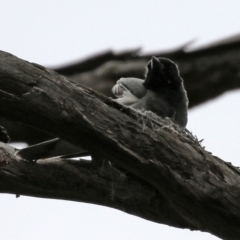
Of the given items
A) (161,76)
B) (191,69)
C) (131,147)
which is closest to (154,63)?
(161,76)

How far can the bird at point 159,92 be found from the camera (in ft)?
14.4

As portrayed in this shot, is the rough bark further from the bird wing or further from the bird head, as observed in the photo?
the bird head

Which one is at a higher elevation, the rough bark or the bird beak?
the bird beak

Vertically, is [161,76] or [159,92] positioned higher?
[161,76]

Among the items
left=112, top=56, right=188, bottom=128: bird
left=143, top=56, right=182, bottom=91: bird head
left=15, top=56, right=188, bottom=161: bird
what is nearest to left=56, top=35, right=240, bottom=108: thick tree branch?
left=15, top=56, right=188, bottom=161: bird

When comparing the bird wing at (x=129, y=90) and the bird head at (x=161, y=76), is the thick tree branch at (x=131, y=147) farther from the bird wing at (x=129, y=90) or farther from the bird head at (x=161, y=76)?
the bird head at (x=161, y=76)

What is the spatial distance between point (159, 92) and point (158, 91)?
12 mm

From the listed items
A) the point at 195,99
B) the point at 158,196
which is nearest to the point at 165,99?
the point at 195,99

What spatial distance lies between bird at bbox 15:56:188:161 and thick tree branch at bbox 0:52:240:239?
115cm

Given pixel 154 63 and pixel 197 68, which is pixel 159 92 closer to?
pixel 154 63

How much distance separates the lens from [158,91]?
15.4 ft

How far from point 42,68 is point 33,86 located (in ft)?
0.39

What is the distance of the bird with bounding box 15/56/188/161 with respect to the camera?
436cm

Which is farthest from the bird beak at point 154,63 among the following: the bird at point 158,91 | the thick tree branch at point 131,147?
the thick tree branch at point 131,147
